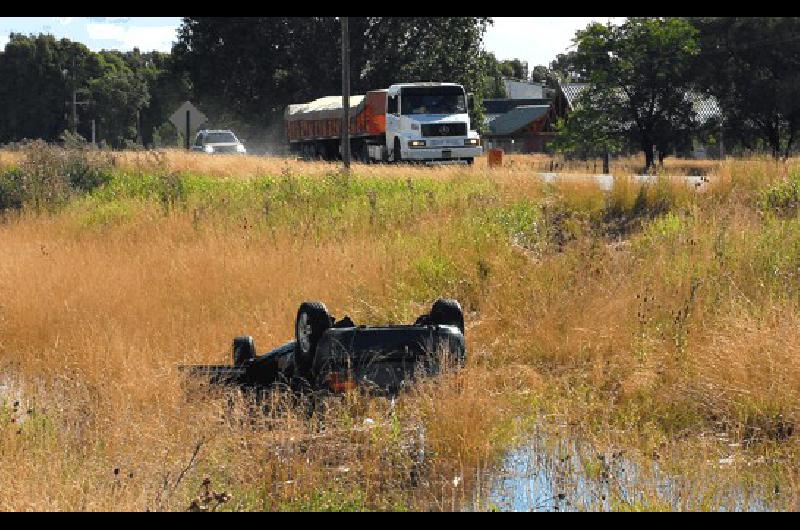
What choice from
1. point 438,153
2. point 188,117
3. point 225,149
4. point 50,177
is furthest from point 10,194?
Result: point 225,149

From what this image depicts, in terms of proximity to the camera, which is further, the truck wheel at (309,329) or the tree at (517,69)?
the tree at (517,69)

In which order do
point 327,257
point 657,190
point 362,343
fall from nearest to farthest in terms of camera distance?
point 362,343, point 327,257, point 657,190

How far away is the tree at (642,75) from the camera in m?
44.0

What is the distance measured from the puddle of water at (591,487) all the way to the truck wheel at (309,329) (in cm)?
148

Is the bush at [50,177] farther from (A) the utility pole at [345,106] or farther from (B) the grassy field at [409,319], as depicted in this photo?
(A) the utility pole at [345,106]

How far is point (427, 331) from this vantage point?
8.23 meters

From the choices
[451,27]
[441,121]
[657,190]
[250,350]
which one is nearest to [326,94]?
[451,27]

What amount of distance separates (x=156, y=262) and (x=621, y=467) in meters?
9.07

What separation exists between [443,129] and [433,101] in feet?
4.30

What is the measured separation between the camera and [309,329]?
8.59 m

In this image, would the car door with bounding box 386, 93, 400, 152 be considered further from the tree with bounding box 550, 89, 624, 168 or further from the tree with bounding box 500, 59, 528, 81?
the tree with bounding box 500, 59, 528, 81

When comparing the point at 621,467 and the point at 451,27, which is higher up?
the point at 451,27

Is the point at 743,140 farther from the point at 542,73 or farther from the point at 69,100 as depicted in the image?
the point at 542,73

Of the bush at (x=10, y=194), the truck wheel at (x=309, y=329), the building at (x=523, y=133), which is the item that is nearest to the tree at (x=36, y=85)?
the building at (x=523, y=133)
